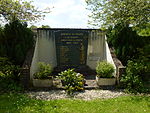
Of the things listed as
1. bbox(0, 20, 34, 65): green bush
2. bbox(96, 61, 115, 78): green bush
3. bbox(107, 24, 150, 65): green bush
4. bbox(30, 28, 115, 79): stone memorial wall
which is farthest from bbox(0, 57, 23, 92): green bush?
bbox(107, 24, 150, 65): green bush

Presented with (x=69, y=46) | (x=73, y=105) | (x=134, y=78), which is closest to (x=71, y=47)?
(x=69, y=46)

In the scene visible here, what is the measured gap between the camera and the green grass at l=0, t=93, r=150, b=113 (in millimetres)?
4469

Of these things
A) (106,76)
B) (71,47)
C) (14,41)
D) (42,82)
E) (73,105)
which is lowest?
(73,105)

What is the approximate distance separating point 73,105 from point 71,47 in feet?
15.7

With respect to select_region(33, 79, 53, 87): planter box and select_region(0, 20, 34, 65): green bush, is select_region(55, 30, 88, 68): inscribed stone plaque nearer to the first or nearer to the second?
select_region(0, 20, 34, 65): green bush

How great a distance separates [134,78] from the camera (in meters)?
6.53

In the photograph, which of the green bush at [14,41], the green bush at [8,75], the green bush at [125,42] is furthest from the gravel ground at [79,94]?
the green bush at [125,42]

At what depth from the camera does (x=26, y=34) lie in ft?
25.2

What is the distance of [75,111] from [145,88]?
3.54 m

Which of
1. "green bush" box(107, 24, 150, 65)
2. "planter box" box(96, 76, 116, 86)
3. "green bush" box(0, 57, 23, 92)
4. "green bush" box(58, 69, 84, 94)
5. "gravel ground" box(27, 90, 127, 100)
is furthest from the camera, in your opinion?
"green bush" box(107, 24, 150, 65)

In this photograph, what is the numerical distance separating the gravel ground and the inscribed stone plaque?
3.09 meters

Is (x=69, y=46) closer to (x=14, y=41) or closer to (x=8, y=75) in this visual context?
(x=14, y=41)

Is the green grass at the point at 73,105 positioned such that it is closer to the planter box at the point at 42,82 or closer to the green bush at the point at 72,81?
the green bush at the point at 72,81

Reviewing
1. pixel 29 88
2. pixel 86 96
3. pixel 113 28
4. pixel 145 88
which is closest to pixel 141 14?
pixel 113 28
